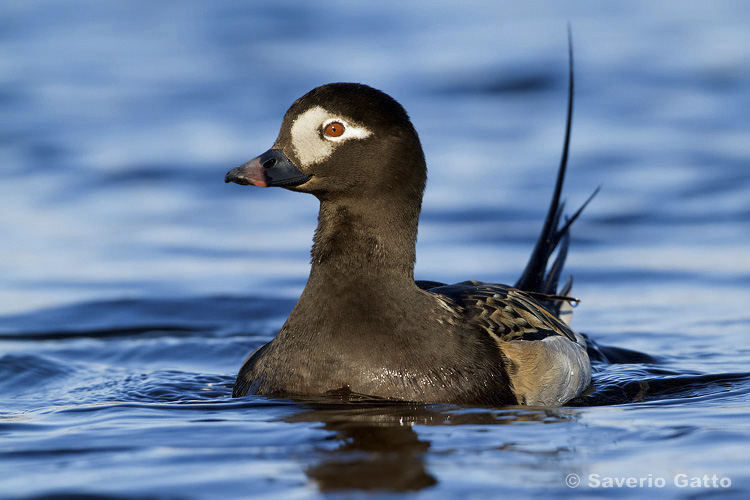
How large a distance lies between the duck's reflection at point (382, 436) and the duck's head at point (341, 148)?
113 centimetres

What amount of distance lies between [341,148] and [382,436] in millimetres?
1539

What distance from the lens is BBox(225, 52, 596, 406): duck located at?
17.9 ft

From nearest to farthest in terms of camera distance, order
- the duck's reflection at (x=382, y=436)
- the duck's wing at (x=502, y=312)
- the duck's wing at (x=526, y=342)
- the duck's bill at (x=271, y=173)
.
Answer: the duck's reflection at (x=382, y=436)
the duck's bill at (x=271, y=173)
the duck's wing at (x=526, y=342)
the duck's wing at (x=502, y=312)

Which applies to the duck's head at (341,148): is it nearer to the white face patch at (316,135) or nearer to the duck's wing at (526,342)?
→ the white face patch at (316,135)

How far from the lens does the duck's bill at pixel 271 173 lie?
18.3 feet

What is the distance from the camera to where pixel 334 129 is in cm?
568

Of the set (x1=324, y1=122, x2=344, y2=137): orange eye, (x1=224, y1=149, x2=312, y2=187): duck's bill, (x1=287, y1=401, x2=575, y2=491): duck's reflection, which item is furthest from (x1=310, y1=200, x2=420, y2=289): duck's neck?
(x1=287, y1=401, x2=575, y2=491): duck's reflection

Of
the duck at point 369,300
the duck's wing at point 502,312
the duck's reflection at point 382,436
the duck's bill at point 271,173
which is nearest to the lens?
the duck's reflection at point 382,436

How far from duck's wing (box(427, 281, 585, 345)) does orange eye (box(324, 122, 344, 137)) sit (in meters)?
1.10

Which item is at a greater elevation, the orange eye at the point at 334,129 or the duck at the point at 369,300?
the orange eye at the point at 334,129

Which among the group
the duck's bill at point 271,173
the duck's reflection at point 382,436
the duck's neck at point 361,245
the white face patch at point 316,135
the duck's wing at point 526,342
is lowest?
the duck's reflection at point 382,436

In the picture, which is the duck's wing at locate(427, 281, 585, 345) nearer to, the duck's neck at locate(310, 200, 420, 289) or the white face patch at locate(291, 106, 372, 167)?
the duck's neck at locate(310, 200, 420, 289)

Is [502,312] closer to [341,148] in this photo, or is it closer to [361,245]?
[361,245]

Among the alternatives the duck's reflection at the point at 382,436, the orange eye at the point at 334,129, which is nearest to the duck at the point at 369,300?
the orange eye at the point at 334,129
